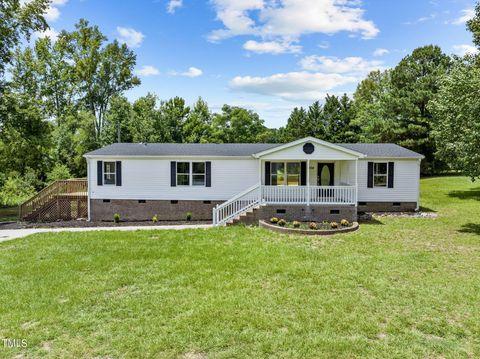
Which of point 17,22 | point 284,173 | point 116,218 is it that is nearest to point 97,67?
point 17,22

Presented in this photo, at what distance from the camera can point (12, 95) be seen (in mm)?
20078

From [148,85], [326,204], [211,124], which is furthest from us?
[211,124]

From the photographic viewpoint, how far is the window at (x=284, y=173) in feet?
54.6

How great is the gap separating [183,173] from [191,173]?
17.1 inches

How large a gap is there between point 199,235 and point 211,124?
30781mm

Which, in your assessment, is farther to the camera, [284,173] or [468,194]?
[468,194]

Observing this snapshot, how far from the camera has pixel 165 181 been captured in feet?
54.7

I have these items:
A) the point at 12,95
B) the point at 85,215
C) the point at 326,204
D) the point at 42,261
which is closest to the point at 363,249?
the point at 326,204

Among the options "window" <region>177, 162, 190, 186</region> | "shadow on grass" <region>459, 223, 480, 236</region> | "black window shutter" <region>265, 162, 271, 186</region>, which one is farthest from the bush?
"shadow on grass" <region>459, 223, 480, 236</region>

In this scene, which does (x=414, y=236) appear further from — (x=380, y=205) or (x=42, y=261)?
(x=42, y=261)

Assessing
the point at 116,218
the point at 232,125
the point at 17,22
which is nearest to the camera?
the point at 116,218

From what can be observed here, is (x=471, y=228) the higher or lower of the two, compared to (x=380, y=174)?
lower

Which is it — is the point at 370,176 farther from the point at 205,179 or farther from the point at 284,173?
the point at 205,179

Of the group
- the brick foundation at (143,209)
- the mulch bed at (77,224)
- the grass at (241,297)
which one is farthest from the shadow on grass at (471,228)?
the brick foundation at (143,209)
